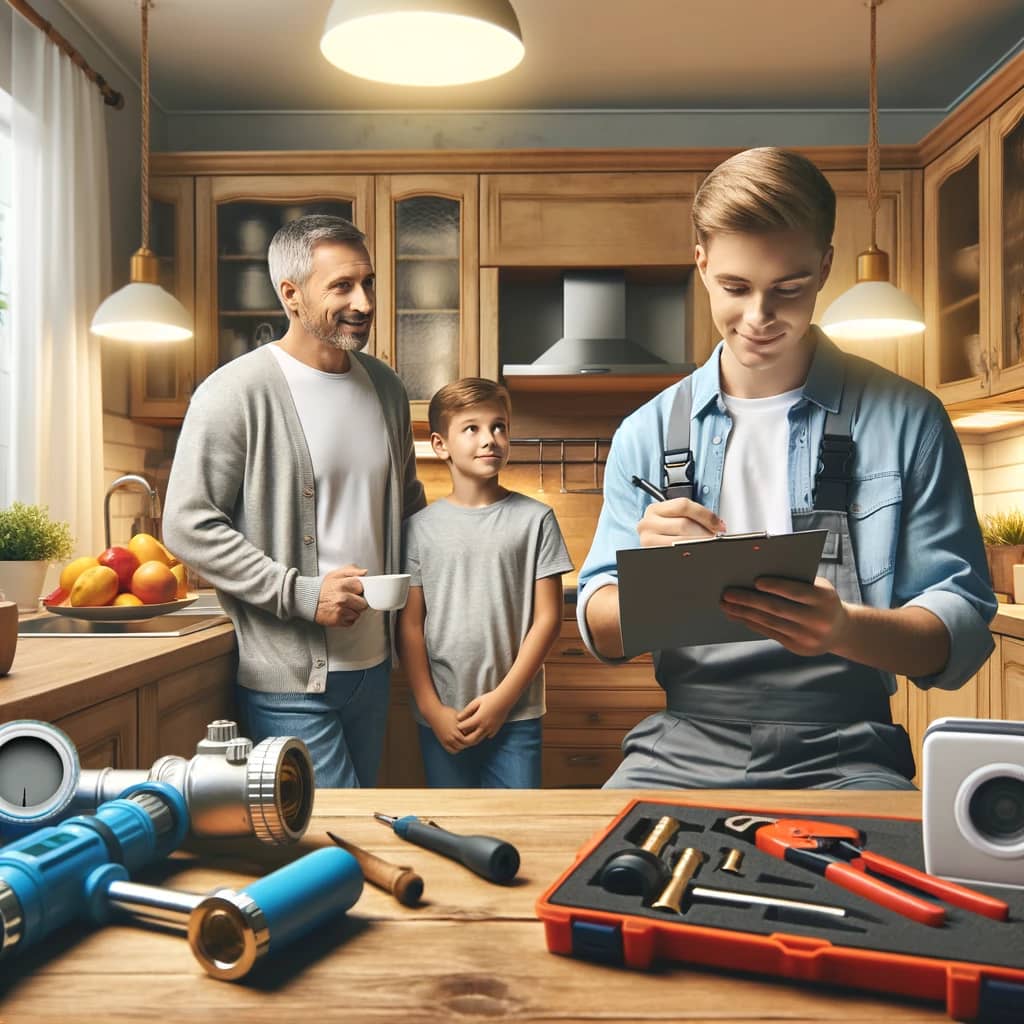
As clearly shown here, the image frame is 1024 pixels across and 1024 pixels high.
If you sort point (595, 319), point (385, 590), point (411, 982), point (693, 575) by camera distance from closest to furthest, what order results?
point (411, 982) < point (693, 575) < point (385, 590) < point (595, 319)

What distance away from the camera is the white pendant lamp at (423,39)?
147 centimetres

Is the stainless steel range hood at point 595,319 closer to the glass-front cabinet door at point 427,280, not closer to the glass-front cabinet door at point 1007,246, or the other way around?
the glass-front cabinet door at point 427,280

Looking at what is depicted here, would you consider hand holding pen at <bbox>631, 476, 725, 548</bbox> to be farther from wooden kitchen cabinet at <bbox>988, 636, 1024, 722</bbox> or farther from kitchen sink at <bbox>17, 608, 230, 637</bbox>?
wooden kitchen cabinet at <bbox>988, 636, 1024, 722</bbox>

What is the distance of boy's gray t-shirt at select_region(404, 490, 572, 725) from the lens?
2242 mm

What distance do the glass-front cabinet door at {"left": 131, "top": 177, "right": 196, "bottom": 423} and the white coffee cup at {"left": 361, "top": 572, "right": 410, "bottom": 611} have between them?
7.49 feet

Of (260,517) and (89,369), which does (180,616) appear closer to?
(260,517)

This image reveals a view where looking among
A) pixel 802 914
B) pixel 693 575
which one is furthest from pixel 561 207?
pixel 802 914

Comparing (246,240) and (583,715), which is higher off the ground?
(246,240)

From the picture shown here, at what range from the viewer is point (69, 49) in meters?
3.15

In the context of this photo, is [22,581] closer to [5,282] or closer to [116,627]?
[116,627]

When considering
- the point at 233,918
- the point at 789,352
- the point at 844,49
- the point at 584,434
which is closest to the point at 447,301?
the point at 584,434

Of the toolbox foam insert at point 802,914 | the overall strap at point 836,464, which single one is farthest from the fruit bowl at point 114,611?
A: the toolbox foam insert at point 802,914

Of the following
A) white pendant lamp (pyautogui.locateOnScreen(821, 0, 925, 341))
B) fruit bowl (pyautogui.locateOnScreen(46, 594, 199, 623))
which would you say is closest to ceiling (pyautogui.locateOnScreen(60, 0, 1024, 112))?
white pendant lamp (pyautogui.locateOnScreen(821, 0, 925, 341))

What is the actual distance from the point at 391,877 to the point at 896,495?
2.87 ft
